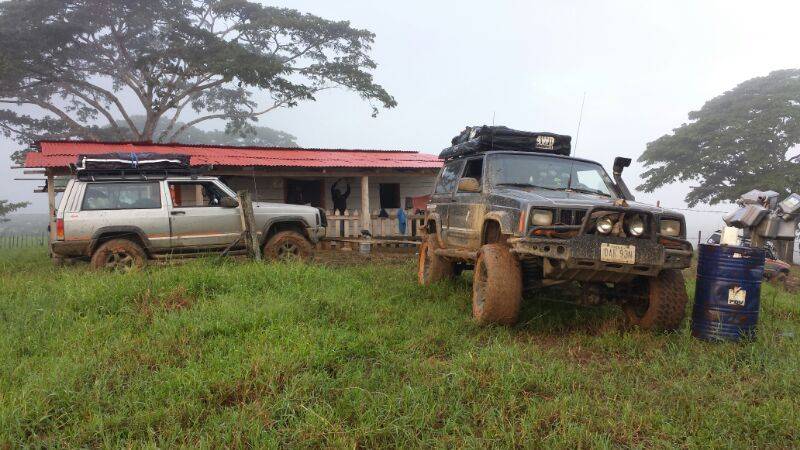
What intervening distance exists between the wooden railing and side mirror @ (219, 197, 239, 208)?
4.83 m

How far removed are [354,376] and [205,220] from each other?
5294mm

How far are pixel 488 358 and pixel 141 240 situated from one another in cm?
592

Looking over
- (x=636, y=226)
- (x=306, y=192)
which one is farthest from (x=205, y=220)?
(x=306, y=192)

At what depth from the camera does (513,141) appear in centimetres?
596

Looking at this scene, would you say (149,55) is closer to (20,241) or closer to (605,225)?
(20,241)

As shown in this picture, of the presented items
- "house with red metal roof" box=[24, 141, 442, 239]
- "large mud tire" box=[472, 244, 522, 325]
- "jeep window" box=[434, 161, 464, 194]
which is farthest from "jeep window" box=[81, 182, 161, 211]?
"large mud tire" box=[472, 244, 522, 325]

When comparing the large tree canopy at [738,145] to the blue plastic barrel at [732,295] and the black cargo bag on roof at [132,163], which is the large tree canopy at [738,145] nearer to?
the blue plastic barrel at [732,295]

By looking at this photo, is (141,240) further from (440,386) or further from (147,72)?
(147,72)

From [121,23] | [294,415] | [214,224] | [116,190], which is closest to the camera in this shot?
[294,415]

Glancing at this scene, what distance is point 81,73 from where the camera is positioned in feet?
68.7

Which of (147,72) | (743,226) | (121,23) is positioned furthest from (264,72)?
(743,226)

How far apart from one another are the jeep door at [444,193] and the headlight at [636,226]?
2506 millimetres

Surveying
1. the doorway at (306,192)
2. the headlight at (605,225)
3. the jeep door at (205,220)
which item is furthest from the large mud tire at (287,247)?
the doorway at (306,192)

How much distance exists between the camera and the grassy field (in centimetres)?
268
